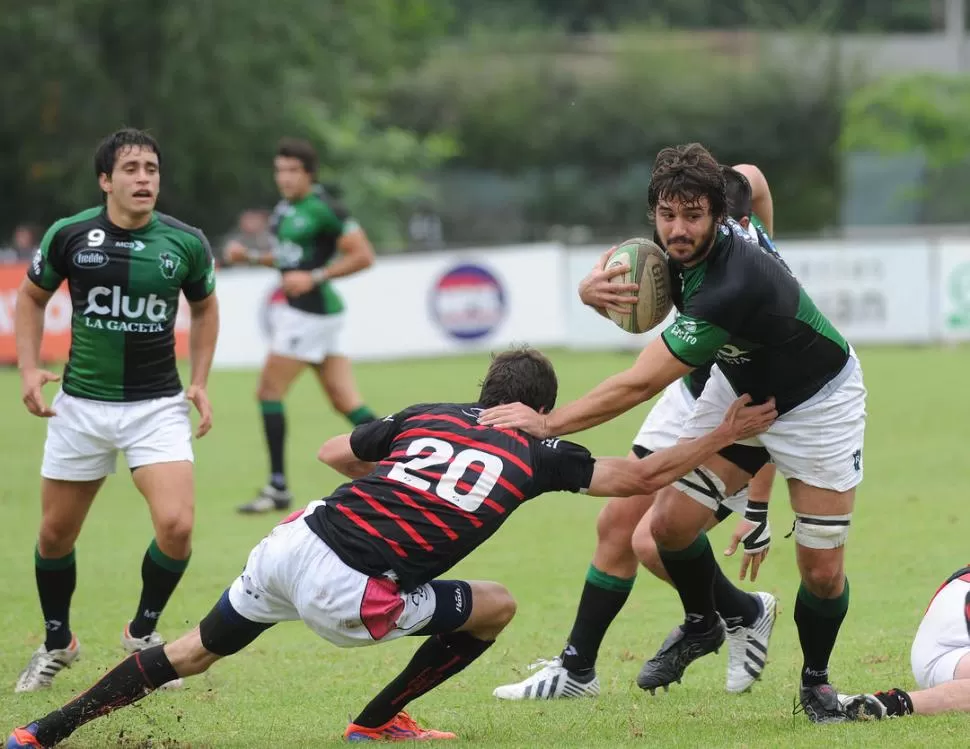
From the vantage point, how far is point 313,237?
36.9 ft

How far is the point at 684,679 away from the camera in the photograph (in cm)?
656

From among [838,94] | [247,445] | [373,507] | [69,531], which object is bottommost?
[247,445]

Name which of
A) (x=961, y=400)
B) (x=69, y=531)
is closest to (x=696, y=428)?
(x=69, y=531)

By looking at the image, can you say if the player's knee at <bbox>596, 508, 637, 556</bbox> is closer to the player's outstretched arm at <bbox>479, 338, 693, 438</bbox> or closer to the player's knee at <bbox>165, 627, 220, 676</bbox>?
the player's outstretched arm at <bbox>479, 338, 693, 438</bbox>

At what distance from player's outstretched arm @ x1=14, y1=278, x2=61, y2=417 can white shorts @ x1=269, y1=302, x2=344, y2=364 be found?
446cm

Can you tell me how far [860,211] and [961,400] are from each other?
27324 millimetres

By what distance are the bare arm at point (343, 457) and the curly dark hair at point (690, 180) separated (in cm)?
136

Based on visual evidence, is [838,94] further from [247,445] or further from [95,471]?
[95,471]

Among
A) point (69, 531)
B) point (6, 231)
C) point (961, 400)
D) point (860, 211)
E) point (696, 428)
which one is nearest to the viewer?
point (696, 428)

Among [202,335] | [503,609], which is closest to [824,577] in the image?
[503,609]

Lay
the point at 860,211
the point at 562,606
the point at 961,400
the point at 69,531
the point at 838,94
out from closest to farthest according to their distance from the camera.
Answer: the point at 69,531, the point at 562,606, the point at 961,400, the point at 860,211, the point at 838,94

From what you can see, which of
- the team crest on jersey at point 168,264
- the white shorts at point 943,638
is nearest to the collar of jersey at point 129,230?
the team crest on jersey at point 168,264

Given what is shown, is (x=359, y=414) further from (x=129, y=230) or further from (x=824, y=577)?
(x=824, y=577)

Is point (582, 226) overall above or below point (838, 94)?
below
